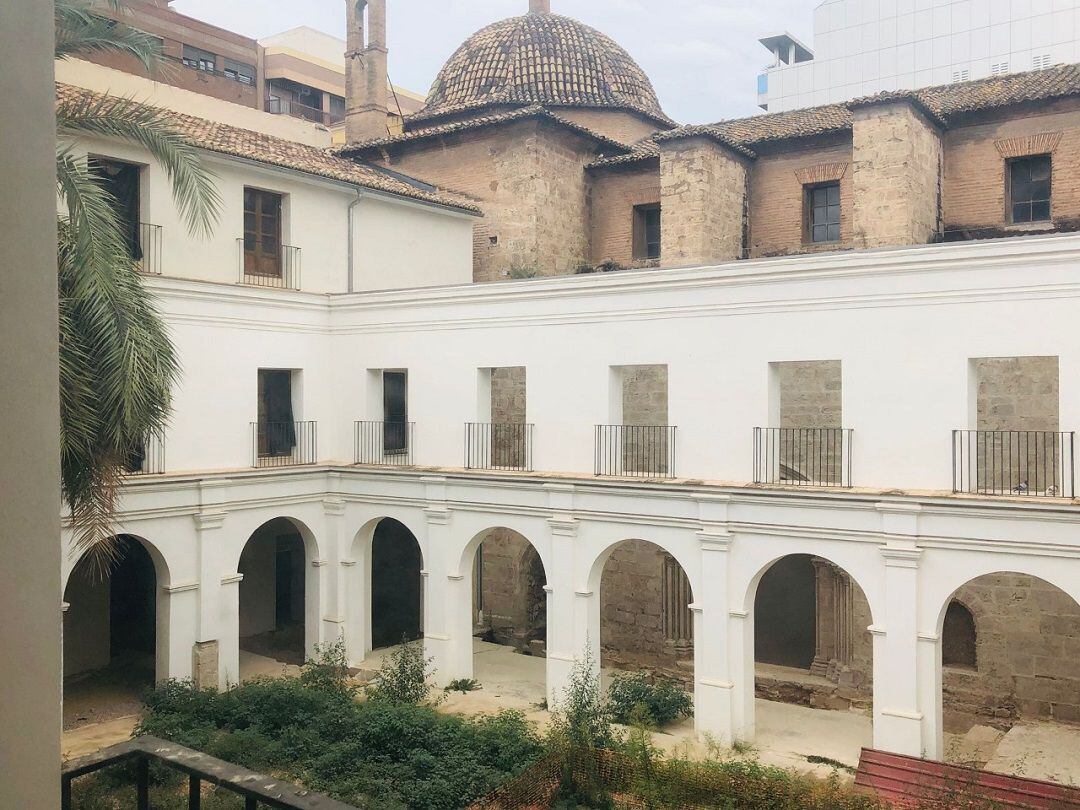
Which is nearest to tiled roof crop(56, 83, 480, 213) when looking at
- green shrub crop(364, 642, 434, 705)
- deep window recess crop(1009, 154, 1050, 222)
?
green shrub crop(364, 642, 434, 705)

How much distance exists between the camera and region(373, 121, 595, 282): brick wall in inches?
862

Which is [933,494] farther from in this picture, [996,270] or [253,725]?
[253,725]

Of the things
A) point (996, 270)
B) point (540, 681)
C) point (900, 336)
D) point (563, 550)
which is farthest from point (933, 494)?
point (540, 681)

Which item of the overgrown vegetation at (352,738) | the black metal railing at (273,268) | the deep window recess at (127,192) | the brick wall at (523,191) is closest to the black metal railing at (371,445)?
the black metal railing at (273,268)

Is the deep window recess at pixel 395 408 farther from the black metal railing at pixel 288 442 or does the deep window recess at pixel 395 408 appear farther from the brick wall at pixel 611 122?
the brick wall at pixel 611 122

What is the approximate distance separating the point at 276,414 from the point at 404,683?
5793mm

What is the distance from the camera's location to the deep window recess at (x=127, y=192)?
51.5 ft

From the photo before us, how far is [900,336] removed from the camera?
507 inches

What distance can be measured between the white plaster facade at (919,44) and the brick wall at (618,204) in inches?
819

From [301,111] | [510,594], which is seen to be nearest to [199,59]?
[301,111]

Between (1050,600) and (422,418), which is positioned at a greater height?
(422,418)

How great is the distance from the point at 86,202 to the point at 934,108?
586 inches

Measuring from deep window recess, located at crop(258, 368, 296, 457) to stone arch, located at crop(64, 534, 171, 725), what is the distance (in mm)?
2779

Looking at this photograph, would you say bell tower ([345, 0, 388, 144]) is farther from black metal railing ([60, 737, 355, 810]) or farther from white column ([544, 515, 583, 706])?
black metal railing ([60, 737, 355, 810])
